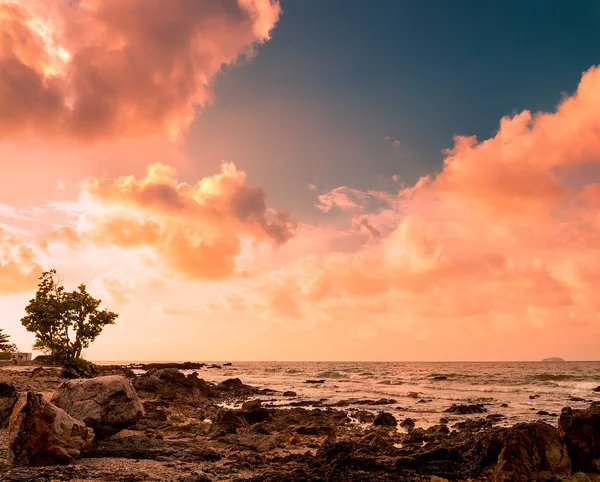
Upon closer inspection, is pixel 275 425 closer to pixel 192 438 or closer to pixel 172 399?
pixel 192 438

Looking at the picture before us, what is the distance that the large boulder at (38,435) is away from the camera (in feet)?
36.7

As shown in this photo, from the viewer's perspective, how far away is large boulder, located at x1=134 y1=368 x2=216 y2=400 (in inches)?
1432

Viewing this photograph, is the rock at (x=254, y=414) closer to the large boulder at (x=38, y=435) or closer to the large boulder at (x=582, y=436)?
the large boulder at (x=38, y=435)

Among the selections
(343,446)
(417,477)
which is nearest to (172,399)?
(343,446)

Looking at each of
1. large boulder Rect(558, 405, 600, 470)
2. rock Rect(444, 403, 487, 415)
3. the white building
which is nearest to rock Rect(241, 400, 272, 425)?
rock Rect(444, 403, 487, 415)

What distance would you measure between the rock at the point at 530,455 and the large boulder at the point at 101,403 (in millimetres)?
11402

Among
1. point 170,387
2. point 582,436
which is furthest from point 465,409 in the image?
point 170,387

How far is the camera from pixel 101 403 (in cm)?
1458

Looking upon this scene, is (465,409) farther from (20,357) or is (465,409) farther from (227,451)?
(20,357)

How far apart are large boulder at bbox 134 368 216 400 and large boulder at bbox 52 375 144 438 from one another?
21.2 meters

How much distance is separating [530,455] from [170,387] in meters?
33.2

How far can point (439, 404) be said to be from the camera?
35250 millimetres

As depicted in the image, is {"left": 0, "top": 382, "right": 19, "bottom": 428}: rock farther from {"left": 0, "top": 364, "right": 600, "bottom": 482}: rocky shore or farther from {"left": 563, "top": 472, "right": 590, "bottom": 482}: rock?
{"left": 563, "top": 472, "right": 590, "bottom": 482}: rock

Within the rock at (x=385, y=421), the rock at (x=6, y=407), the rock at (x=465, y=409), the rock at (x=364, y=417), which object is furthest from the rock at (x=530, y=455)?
the rock at (x=465, y=409)
